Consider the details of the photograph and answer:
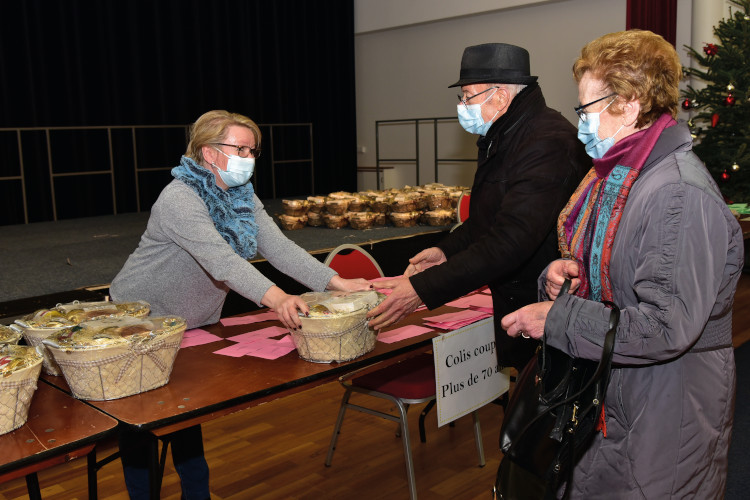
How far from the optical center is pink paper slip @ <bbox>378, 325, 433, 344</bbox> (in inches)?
84.8

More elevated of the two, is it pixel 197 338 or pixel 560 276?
pixel 560 276

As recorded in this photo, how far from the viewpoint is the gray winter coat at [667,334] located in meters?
1.28

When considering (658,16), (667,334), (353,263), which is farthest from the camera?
(658,16)

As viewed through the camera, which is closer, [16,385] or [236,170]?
[16,385]

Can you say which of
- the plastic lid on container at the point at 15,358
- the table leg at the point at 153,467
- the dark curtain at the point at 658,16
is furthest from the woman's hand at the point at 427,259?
the dark curtain at the point at 658,16

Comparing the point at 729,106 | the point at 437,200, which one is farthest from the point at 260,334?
the point at 729,106

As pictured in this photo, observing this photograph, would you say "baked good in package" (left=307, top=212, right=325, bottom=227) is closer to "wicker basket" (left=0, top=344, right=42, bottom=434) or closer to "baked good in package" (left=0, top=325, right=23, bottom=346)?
"baked good in package" (left=0, top=325, right=23, bottom=346)

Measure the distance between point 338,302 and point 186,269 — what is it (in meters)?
0.56

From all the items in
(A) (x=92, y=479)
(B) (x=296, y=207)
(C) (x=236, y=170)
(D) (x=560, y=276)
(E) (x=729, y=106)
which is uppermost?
(E) (x=729, y=106)

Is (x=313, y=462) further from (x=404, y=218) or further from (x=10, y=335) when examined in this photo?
(x=404, y=218)

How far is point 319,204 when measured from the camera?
552 cm

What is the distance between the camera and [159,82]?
895 centimetres

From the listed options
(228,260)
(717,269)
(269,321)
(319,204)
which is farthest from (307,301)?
(319,204)

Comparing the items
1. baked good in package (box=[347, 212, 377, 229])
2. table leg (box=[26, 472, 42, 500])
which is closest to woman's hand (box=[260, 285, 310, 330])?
table leg (box=[26, 472, 42, 500])
